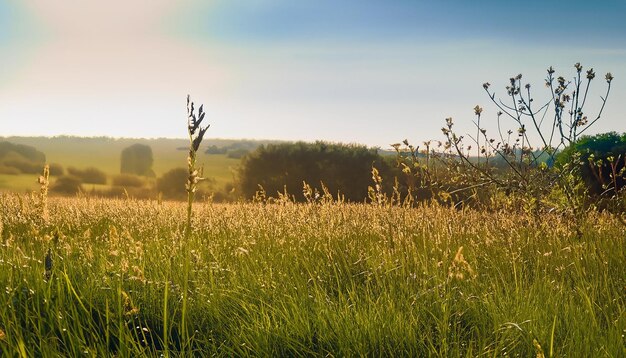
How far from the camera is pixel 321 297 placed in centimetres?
368

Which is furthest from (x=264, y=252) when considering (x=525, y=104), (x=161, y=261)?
(x=525, y=104)

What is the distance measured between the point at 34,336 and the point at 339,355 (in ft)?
5.80

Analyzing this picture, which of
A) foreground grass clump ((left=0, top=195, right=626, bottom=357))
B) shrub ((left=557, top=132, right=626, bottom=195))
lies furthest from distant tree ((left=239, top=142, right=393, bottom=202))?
foreground grass clump ((left=0, top=195, right=626, bottom=357))

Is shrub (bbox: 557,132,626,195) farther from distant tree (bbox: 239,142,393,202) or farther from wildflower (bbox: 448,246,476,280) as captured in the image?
distant tree (bbox: 239,142,393,202)

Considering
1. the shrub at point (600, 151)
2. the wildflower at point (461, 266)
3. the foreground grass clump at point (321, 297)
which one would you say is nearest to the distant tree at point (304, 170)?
the shrub at point (600, 151)

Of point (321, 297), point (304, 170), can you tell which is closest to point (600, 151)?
point (321, 297)

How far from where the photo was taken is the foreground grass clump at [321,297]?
3199mm

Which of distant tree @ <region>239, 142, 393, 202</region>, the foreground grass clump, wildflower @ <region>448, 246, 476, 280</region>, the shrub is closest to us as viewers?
wildflower @ <region>448, 246, 476, 280</region>

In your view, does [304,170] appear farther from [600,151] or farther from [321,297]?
[321,297]

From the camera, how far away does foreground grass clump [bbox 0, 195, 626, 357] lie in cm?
320

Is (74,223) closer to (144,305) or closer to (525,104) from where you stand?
(144,305)

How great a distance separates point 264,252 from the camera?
541 centimetres

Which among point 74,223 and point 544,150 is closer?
point 544,150

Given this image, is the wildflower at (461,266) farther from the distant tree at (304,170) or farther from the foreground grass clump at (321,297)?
the distant tree at (304,170)
